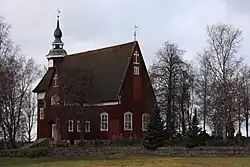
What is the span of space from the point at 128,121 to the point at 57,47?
2154 centimetres

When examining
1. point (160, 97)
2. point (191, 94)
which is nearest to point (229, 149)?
point (160, 97)

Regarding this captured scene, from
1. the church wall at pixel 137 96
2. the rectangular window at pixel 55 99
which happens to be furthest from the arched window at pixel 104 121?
the rectangular window at pixel 55 99

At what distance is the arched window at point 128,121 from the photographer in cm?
7631

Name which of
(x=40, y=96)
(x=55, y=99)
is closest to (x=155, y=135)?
(x=55, y=99)

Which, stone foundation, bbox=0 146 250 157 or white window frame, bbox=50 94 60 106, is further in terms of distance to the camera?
white window frame, bbox=50 94 60 106

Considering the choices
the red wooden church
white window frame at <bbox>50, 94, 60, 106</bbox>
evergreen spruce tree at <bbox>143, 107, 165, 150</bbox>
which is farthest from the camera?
the red wooden church

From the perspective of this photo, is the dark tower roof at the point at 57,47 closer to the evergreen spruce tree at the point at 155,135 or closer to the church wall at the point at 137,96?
the church wall at the point at 137,96

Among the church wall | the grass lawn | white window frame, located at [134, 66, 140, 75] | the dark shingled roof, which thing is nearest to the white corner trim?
the dark shingled roof

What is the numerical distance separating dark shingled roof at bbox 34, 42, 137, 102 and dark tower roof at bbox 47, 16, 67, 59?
12.4 ft

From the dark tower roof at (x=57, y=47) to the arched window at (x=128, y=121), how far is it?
18.8m

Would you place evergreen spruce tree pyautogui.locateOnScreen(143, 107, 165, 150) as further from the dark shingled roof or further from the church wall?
the dark shingled roof

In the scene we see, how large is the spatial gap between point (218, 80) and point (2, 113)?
26113 mm

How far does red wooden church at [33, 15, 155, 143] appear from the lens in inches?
2980

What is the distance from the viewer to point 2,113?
68.2 metres
